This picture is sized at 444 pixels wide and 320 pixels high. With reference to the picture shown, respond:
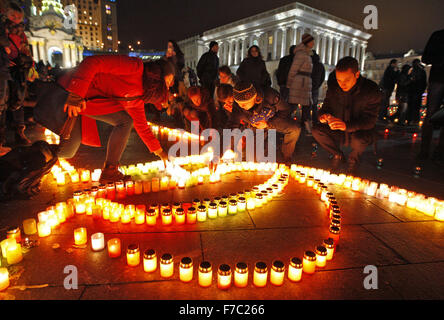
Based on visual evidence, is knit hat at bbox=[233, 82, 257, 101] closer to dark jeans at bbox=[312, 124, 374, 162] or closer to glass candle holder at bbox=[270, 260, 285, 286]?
dark jeans at bbox=[312, 124, 374, 162]

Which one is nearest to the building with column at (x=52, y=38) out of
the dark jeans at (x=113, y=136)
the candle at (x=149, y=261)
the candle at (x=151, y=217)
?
the dark jeans at (x=113, y=136)

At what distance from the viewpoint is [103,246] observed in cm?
253

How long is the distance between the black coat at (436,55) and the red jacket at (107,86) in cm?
581

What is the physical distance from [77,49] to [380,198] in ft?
260

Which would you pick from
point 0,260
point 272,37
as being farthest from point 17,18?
point 272,37

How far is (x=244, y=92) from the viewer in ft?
14.5

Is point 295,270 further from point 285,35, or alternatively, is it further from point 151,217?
point 285,35

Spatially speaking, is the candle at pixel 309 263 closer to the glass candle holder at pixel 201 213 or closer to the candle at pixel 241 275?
the candle at pixel 241 275

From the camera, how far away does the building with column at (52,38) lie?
6294 cm

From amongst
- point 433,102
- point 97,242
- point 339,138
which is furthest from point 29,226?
point 433,102

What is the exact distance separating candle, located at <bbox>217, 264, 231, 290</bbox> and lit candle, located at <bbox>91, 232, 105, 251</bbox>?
116cm

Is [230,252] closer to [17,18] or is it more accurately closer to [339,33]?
[17,18]

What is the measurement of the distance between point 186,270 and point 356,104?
14.0ft

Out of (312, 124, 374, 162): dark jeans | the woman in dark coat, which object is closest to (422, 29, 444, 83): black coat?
(312, 124, 374, 162): dark jeans
